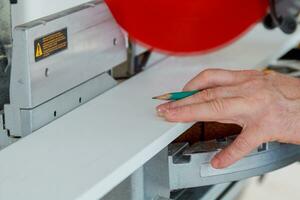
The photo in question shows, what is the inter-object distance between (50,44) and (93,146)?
0.24 m

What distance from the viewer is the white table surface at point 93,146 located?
3.15 feet

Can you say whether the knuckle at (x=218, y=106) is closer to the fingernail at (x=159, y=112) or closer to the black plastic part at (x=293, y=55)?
the fingernail at (x=159, y=112)

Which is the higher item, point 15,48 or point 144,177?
point 15,48

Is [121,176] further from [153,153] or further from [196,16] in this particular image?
[196,16]

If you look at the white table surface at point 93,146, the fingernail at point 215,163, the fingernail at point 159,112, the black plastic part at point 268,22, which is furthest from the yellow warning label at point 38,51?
the black plastic part at point 268,22

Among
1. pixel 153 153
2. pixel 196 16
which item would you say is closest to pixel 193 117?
pixel 153 153

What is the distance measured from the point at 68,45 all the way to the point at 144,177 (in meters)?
0.31

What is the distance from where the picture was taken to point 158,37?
1516 mm

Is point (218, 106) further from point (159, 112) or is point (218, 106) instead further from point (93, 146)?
point (93, 146)

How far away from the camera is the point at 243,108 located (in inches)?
45.9

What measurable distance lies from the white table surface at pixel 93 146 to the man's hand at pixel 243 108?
0.06 m

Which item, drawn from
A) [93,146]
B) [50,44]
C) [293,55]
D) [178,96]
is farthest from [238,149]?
[293,55]

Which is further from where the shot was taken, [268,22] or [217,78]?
[268,22]

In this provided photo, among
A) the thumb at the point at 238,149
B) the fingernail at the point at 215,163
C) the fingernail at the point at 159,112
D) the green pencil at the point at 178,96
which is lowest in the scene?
the fingernail at the point at 215,163
